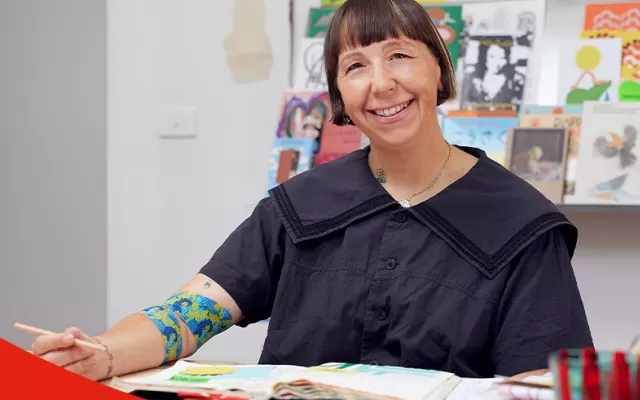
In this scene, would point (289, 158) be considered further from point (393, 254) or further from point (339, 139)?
point (393, 254)

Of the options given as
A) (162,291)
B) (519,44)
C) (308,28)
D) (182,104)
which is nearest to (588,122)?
(519,44)

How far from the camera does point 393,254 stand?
1366 mm

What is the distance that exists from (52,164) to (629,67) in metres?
2.03

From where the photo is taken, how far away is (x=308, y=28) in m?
2.75

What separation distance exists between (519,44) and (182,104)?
1.22 meters

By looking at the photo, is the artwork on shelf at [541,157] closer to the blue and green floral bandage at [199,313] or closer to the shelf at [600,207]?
the shelf at [600,207]

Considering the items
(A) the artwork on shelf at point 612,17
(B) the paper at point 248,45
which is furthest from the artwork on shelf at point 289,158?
(A) the artwork on shelf at point 612,17

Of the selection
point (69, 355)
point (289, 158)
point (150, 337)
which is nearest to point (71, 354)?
point (69, 355)

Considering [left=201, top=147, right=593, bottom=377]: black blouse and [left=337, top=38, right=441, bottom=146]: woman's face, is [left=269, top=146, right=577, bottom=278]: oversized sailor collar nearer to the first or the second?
[left=201, top=147, right=593, bottom=377]: black blouse

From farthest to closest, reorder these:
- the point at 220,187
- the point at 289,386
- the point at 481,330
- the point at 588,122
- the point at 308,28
→ the point at 220,187, the point at 308,28, the point at 588,122, the point at 481,330, the point at 289,386

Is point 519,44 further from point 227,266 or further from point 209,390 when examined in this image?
point 209,390

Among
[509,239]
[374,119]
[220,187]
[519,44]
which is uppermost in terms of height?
[519,44]

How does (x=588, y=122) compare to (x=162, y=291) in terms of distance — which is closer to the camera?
(x=588, y=122)

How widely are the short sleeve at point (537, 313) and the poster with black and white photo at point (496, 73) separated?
1.13m
